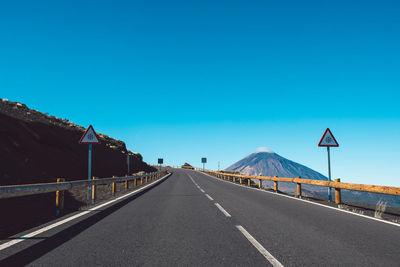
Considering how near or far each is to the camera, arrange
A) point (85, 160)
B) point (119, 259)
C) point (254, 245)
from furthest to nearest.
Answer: point (85, 160), point (254, 245), point (119, 259)

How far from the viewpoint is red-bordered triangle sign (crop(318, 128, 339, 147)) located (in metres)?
11.0

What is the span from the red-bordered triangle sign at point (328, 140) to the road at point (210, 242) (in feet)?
16.8

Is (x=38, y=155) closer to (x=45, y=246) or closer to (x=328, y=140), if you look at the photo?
(x=45, y=246)

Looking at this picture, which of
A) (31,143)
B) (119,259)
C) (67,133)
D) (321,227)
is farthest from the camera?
(67,133)

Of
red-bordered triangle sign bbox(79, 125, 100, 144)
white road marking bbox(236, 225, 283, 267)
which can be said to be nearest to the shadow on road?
white road marking bbox(236, 225, 283, 267)

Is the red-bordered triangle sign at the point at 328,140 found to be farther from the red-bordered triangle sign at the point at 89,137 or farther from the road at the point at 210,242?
the red-bordered triangle sign at the point at 89,137

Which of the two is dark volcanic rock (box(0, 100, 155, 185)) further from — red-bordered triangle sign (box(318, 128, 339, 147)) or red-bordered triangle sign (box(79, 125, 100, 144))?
red-bordered triangle sign (box(318, 128, 339, 147))

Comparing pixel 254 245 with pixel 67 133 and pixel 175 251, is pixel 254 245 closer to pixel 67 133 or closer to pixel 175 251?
pixel 175 251

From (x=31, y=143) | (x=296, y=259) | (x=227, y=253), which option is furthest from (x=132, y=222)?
(x=31, y=143)

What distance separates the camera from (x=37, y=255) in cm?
340

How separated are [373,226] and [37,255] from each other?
21.2 ft

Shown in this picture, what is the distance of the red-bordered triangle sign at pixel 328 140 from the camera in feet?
35.9

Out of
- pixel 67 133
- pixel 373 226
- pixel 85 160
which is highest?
pixel 67 133

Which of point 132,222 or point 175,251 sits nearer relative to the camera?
point 175,251
